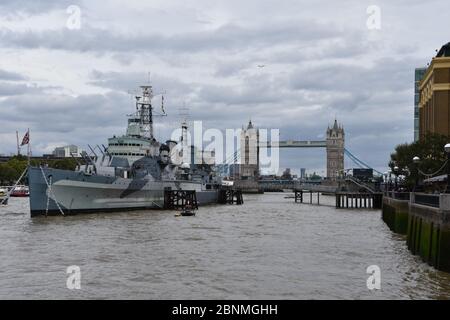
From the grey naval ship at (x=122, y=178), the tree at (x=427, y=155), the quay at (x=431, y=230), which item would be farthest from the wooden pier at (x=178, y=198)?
the quay at (x=431, y=230)

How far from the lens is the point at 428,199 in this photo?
29.2 m

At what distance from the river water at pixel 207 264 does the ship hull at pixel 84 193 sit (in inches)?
377

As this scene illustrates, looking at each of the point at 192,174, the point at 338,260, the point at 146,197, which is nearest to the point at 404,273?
the point at 338,260

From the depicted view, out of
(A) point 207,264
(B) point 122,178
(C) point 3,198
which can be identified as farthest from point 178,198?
(A) point 207,264

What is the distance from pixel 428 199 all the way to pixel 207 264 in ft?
35.0

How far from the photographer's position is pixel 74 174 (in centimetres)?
5878

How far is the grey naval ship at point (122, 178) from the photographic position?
56125 millimetres

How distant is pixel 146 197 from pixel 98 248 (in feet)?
136

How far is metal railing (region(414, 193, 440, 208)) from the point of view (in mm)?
26516

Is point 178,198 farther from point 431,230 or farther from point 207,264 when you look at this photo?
point 431,230
